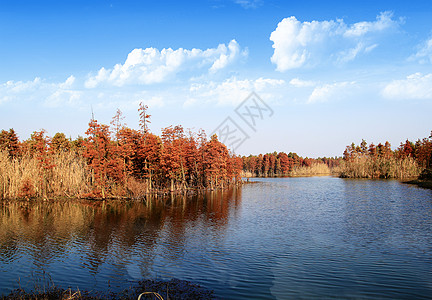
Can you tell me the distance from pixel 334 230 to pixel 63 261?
17.9 meters

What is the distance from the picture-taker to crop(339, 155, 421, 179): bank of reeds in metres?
86.0

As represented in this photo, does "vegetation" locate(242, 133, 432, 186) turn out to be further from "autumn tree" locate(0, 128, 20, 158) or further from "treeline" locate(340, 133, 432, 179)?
"autumn tree" locate(0, 128, 20, 158)

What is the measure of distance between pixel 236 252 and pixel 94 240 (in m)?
9.73

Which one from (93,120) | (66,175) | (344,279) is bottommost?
(344,279)

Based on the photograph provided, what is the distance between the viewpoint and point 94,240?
19344 millimetres

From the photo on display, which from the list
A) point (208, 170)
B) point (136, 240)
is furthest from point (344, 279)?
point (208, 170)

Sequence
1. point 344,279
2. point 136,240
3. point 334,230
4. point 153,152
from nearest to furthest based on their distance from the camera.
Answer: point 344,279, point 136,240, point 334,230, point 153,152

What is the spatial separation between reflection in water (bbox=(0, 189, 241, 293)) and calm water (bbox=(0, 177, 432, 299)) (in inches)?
2.6

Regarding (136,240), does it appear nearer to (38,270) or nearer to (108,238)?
(108,238)

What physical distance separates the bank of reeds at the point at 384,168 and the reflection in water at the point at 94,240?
7266 centimetres

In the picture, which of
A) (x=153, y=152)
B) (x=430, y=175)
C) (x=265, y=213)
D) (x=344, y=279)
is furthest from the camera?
(x=430, y=175)

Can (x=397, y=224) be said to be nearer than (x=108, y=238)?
No

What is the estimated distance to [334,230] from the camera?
21.5 metres

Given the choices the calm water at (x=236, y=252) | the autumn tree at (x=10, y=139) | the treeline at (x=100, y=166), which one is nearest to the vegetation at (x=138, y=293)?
the calm water at (x=236, y=252)
